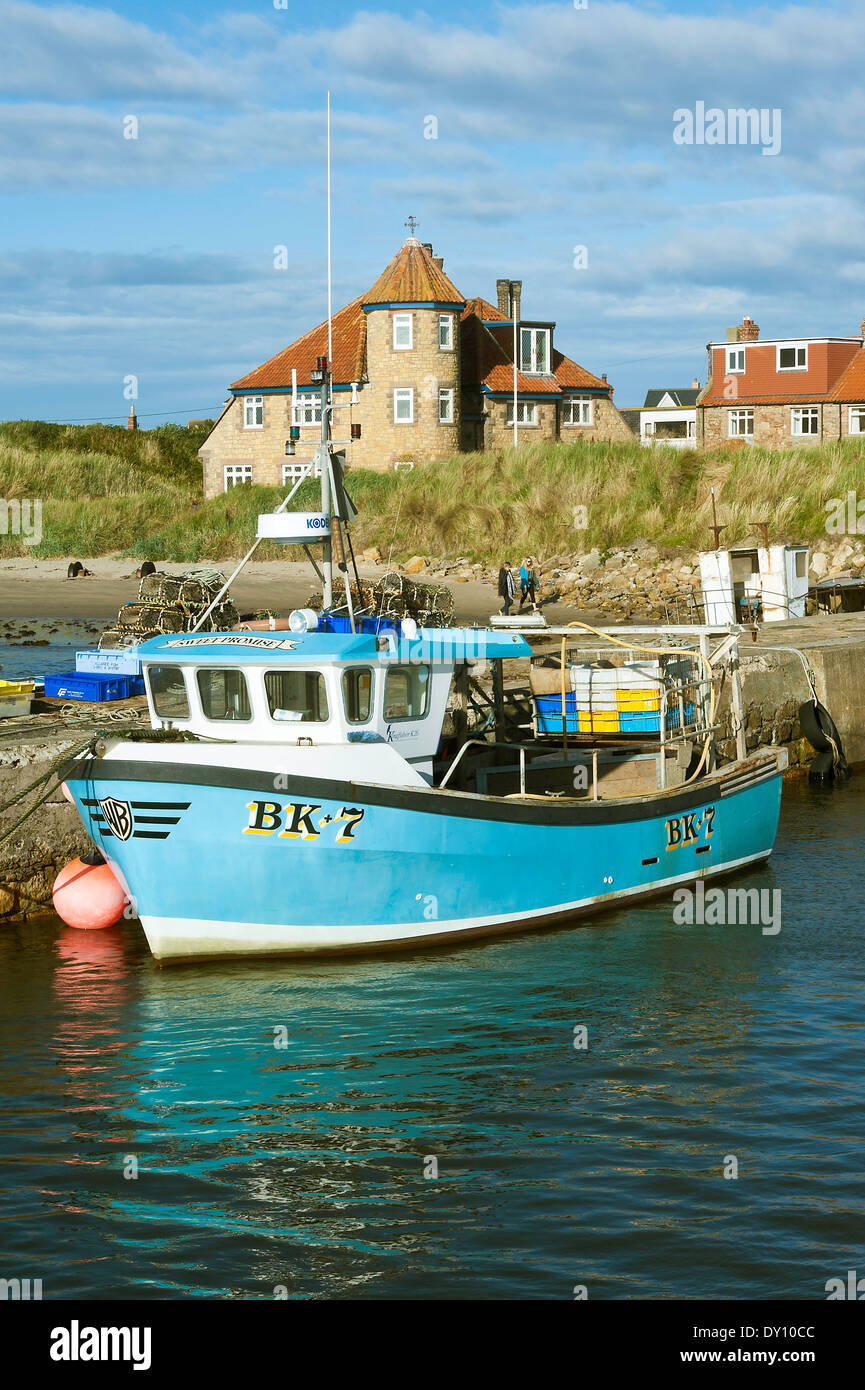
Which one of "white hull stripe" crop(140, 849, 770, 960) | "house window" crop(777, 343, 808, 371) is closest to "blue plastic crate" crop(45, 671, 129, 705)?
"white hull stripe" crop(140, 849, 770, 960)

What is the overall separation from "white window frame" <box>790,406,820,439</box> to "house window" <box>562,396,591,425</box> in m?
9.22

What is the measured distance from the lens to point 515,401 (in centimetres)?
5778

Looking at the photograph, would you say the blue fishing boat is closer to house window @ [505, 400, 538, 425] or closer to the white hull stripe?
the white hull stripe

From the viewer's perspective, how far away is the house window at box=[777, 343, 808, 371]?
195ft

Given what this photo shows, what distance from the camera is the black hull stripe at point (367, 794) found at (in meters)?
11.5

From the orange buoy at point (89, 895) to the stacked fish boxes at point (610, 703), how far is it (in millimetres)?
5321

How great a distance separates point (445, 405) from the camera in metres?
58.0

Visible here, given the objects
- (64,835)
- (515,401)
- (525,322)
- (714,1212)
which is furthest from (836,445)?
(714,1212)

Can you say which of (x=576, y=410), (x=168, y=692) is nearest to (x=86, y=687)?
(x=168, y=692)

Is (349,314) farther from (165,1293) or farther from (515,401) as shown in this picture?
(165,1293)

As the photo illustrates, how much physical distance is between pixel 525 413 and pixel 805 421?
11689 mm

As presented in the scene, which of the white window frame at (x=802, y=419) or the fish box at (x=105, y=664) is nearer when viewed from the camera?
the fish box at (x=105, y=664)

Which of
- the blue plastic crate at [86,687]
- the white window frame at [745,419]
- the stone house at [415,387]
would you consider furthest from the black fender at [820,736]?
the white window frame at [745,419]

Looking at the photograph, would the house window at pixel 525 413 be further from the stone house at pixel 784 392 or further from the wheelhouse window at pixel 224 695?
the wheelhouse window at pixel 224 695
